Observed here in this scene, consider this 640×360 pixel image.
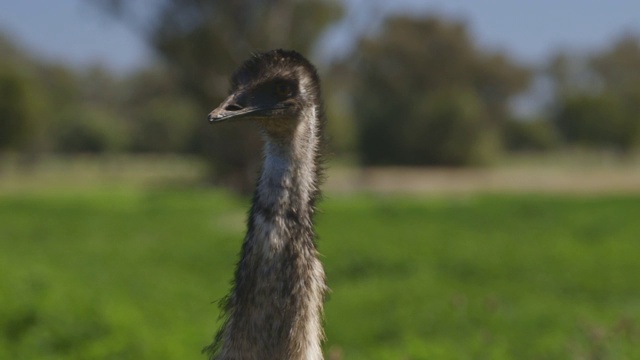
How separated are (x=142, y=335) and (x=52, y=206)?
25.7 meters

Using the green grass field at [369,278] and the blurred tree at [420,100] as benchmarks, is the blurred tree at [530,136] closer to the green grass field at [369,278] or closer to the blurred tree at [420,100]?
the blurred tree at [420,100]

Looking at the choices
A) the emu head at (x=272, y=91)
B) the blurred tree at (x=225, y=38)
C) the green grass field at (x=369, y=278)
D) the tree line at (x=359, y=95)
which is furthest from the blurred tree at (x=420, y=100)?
the emu head at (x=272, y=91)

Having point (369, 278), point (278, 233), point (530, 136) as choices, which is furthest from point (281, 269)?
point (530, 136)

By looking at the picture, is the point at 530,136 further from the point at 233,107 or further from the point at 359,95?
the point at 233,107

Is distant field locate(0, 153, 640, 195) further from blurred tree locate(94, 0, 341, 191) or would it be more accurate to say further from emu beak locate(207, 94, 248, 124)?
emu beak locate(207, 94, 248, 124)

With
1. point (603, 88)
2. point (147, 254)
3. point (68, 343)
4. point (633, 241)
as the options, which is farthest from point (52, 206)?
point (603, 88)

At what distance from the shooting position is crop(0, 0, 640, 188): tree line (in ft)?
144

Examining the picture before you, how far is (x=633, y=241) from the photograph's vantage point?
22.1 meters

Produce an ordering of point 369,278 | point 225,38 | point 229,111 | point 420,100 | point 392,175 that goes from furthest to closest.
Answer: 1. point 420,100
2. point 392,175
3. point 225,38
4. point 369,278
5. point 229,111

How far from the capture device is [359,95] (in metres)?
71.3

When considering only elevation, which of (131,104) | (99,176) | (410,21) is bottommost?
(99,176)

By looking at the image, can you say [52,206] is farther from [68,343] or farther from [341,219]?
[68,343]

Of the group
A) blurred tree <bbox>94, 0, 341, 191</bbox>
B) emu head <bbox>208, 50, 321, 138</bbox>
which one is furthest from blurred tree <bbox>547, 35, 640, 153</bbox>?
emu head <bbox>208, 50, 321, 138</bbox>

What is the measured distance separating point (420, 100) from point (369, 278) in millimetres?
50865
